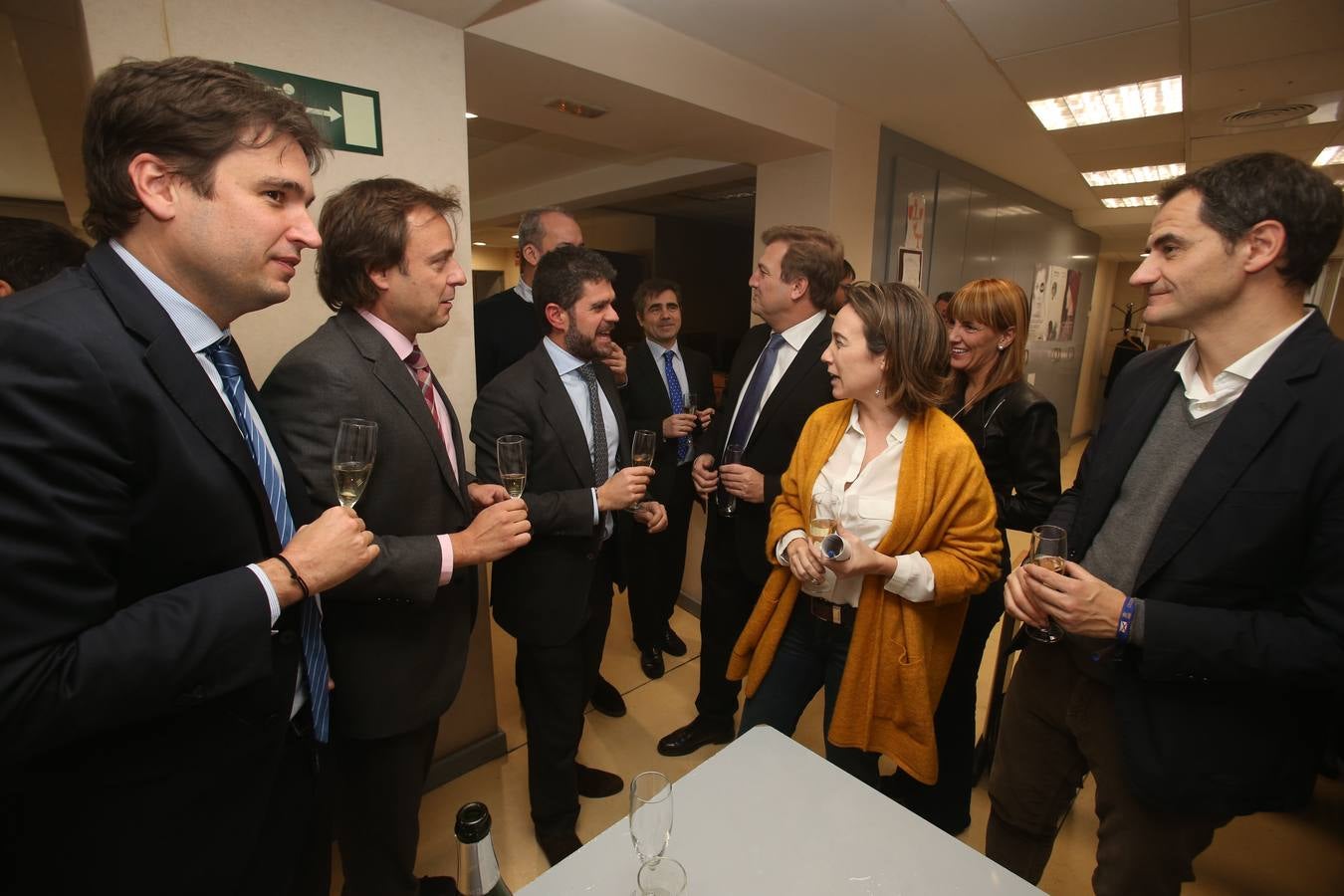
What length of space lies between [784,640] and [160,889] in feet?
4.73

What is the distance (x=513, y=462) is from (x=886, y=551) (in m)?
1.00

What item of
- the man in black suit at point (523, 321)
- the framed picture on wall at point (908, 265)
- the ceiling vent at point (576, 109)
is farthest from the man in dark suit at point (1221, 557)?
the framed picture on wall at point (908, 265)

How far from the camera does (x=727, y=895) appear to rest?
0.97 meters

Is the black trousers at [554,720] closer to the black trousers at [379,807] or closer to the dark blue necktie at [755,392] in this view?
the black trousers at [379,807]

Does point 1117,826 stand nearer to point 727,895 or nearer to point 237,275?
point 727,895

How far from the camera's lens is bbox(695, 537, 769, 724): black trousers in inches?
97.3

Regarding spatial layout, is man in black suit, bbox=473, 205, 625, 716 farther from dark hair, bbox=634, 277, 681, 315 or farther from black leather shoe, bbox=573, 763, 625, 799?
dark hair, bbox=634, 277, 681, 315

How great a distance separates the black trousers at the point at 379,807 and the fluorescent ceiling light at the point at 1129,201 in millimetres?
8465

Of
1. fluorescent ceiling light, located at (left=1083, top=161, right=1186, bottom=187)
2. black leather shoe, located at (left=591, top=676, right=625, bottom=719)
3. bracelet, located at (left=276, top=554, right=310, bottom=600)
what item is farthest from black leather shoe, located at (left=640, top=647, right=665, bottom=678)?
fluorescent ceiling light, located at (left=1083, top=161, right=1186, bottom=187)

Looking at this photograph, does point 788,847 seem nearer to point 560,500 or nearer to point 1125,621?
point 1125,621

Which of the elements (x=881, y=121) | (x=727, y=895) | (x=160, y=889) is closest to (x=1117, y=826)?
(x=727, y=895)

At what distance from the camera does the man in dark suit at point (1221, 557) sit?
112 cm

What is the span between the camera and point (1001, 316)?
6.87 feet

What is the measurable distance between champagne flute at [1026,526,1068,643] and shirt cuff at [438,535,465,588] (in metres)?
1.30
